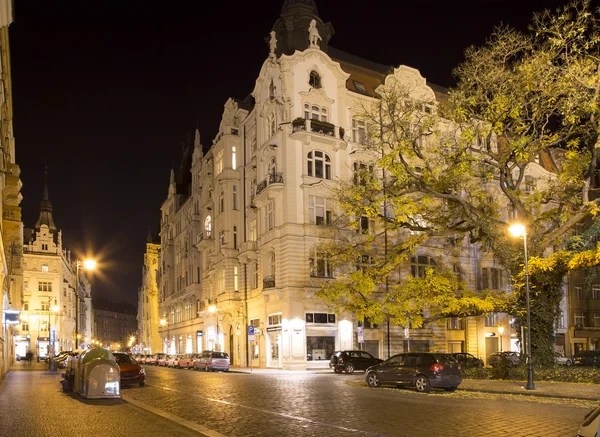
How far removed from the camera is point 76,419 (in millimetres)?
14508

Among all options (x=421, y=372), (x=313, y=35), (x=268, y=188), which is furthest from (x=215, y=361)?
(x=313, y=35)

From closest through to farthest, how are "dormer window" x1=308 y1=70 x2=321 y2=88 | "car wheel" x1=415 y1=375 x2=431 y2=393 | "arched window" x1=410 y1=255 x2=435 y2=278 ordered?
"car wheel" x1=415 y1=375 x2=431 y2=393 < "dormer window" x1=308 y1=70 x2=321 y2=88 < "arched window" x1=410 y1=255 x2=435 y2=278

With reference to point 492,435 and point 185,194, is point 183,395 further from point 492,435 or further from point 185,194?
point 185,194

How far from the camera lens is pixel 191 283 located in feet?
230

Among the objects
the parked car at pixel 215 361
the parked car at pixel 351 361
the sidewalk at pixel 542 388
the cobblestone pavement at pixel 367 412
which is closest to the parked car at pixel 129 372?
the cobblestone pavement at pixel 367 412

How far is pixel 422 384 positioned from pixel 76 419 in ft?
39.8

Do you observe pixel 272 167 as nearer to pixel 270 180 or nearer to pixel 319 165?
pixel 270 180

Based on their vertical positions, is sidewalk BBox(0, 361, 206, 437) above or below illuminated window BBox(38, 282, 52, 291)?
below

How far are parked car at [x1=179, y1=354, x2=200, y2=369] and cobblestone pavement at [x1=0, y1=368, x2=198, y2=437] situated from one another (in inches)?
1187

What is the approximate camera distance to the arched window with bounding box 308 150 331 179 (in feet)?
157

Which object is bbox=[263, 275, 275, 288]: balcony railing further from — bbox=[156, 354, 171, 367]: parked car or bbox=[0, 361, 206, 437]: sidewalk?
bbox=[0, 361, 206, 437]: sidewalk

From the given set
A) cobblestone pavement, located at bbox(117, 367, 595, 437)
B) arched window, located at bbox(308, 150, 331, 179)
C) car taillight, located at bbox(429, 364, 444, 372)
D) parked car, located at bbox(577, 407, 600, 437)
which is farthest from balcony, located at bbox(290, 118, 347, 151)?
parked car, located at bbox(577, 407, 600, 437)

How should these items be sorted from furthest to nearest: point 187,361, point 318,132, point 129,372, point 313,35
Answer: point 187,361 < point 313,35 < point 318,132 < point 129,372

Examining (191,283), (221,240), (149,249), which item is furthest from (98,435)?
(149,249)
